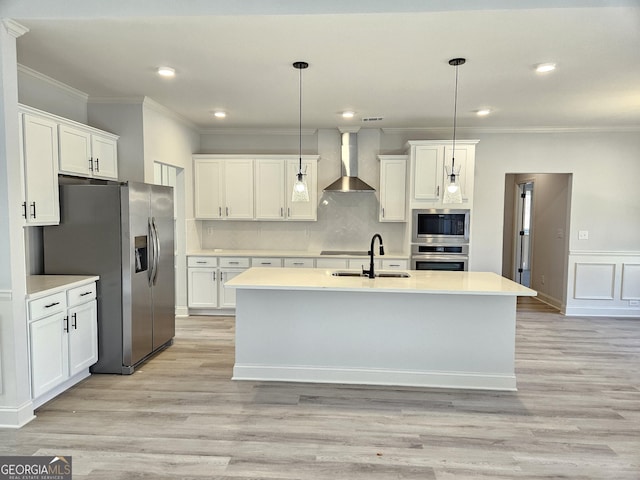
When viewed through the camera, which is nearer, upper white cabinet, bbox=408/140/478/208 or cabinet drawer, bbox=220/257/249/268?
upper white cabinet, bbox=408/140/478/208

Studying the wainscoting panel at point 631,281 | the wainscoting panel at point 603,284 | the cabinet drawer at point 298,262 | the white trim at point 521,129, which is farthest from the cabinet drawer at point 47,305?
the wainscoting panel at point 631,281

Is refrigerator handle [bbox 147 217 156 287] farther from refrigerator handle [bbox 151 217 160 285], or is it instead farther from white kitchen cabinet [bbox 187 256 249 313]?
white kitchen cabinet [bbox 187 256 249 313]

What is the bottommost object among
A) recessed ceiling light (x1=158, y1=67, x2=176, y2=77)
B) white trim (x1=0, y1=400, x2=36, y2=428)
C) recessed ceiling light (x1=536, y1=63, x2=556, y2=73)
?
white trim (x1=0, y1=400, x2=36, y2=428)

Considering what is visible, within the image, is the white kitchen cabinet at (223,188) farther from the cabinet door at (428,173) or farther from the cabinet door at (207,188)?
the cabinet door at (428,173)

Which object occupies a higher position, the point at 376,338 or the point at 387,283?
the point at 387,283

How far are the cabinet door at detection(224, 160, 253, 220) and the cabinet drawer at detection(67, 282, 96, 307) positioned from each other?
255 cm

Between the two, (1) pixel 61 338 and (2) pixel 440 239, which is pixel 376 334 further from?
(1) pixel 61 338

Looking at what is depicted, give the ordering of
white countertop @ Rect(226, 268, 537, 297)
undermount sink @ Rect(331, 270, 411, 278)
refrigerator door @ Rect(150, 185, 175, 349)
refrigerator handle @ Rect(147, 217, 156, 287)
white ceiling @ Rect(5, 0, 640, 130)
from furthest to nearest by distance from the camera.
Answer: refrigerator door @ Rect(150, 185, 175, 349), refrigerator handle @ Rect(147, 217, 156, 287), undermount sink @ Rect(331, 270, 411, 278), white countertop @ Rect(226, 268, 537, 297), white ceiling @ Rect(5, 0, 640, 130)

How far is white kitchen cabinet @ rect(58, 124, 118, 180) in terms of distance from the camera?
3.49 meters

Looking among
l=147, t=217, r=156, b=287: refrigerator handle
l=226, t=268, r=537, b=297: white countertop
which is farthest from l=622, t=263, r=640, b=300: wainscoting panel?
l=147, t=217, r=156, b=287: refrigerator handle

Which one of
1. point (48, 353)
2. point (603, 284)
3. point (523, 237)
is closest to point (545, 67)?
point (603, 284)

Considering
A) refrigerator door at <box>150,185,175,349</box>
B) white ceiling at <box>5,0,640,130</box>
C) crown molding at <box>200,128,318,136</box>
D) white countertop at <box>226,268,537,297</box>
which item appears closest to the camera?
white ceiling at <box>5,0,640,130</box>

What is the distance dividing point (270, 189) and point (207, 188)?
912mm

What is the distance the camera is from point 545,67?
325 centimetres
